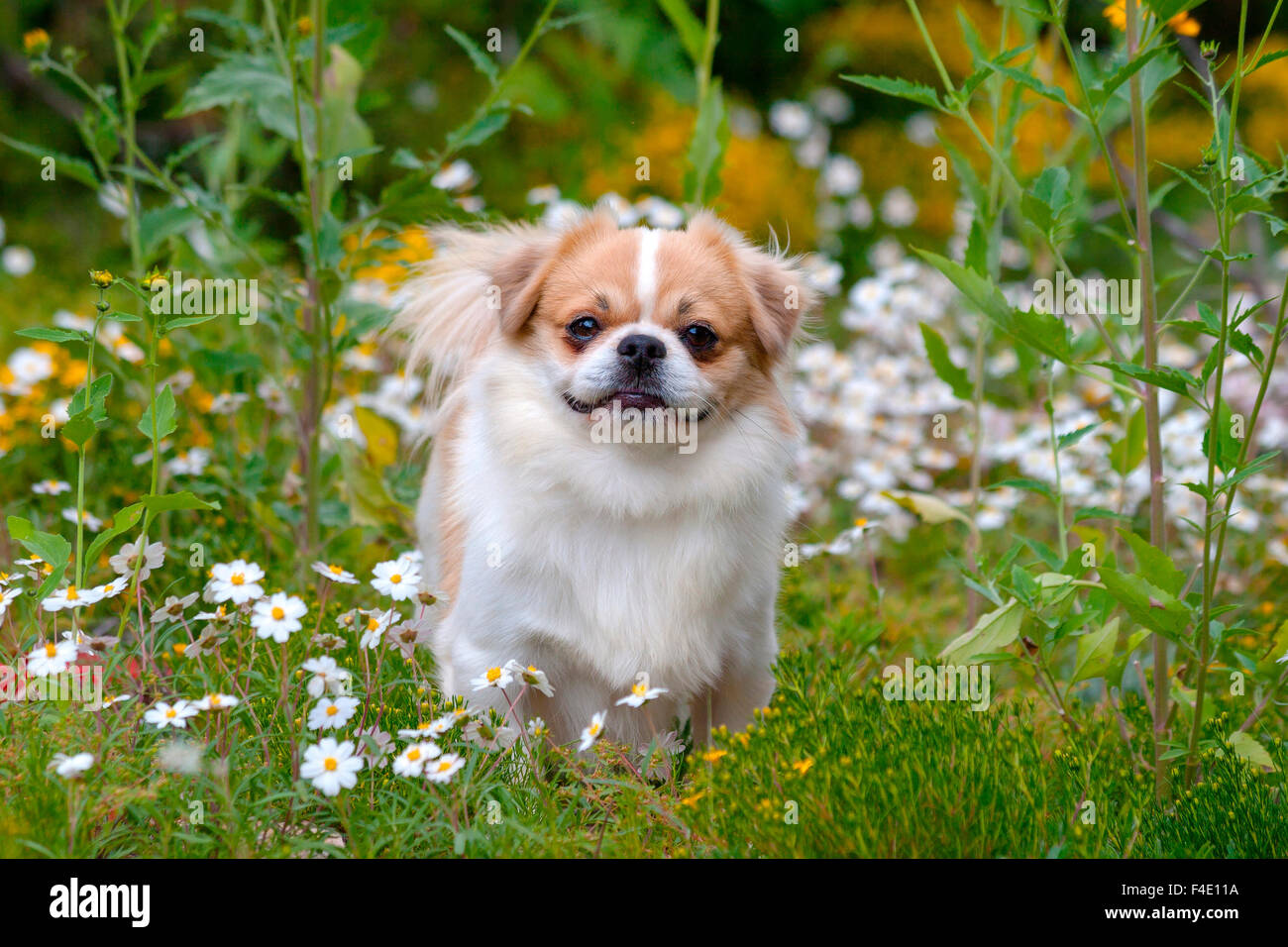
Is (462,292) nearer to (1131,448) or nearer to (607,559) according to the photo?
(607,559)

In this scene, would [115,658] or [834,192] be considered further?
[834,192]

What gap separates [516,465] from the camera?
2.83 meters

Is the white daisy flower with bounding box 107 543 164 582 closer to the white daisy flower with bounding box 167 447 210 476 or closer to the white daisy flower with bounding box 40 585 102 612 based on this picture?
the white daisy flower with bounding box 40 585 102 612

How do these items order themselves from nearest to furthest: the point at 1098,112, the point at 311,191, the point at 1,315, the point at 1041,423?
the point at 1098,112, the point at 311,191, the point at 1041,423, the point at 1,315

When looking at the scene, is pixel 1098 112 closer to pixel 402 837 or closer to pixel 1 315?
pixel 402 837

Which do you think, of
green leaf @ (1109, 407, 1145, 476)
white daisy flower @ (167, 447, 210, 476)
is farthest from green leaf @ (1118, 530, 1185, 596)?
white daisy flower @ (167, 447, 210, 476)

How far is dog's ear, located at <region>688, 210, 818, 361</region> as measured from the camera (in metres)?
2.97

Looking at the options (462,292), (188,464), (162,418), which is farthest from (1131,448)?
(188,464)

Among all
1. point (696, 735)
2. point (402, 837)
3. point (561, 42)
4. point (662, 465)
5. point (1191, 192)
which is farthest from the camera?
point (1191, 192)

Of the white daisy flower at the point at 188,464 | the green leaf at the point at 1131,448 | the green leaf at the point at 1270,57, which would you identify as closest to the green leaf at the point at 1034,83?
the green leaf at the point at 1270,57

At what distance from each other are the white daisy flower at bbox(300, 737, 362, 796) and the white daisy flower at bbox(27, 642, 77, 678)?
1.57 feet

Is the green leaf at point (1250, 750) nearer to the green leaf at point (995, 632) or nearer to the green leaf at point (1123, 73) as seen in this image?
the green leaf at point (995, 632)

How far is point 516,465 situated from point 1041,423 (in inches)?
103
